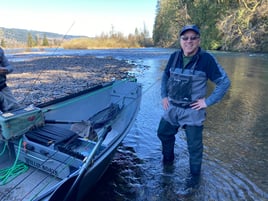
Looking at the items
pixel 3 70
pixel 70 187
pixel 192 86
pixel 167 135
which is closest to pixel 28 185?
pixel 70 187

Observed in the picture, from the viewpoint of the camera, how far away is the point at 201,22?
144 feet

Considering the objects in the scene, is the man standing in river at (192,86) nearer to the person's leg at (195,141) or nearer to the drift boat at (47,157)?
the person's leg at (195,141)

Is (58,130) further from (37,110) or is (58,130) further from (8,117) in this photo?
(8,117)

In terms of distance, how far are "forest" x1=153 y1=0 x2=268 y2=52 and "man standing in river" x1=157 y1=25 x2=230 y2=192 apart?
104 feet

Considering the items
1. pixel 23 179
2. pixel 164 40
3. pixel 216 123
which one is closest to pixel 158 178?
pixel 23 179

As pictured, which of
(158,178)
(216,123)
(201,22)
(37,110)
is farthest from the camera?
(201,22)

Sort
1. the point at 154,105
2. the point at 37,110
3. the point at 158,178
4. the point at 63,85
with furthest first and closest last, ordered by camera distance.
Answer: the point at 63,85 < the point at 154,105 < the point at 158,178 < the point at 37,110

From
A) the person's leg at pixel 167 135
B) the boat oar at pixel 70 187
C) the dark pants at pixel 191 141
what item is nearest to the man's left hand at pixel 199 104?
the dark pants at pixel 191 141

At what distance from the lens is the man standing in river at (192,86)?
113 inches

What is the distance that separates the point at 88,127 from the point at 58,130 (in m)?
0.67

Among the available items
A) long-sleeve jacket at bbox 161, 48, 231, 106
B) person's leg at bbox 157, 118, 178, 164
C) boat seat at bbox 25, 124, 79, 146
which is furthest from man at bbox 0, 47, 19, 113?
long-sleeve jacket at bbox 161, 48, 231, 106

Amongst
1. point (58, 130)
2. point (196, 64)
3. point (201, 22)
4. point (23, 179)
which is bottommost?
point (23, 179)

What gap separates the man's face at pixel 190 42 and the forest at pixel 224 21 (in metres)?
31.6

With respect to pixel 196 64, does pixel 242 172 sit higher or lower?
lower
